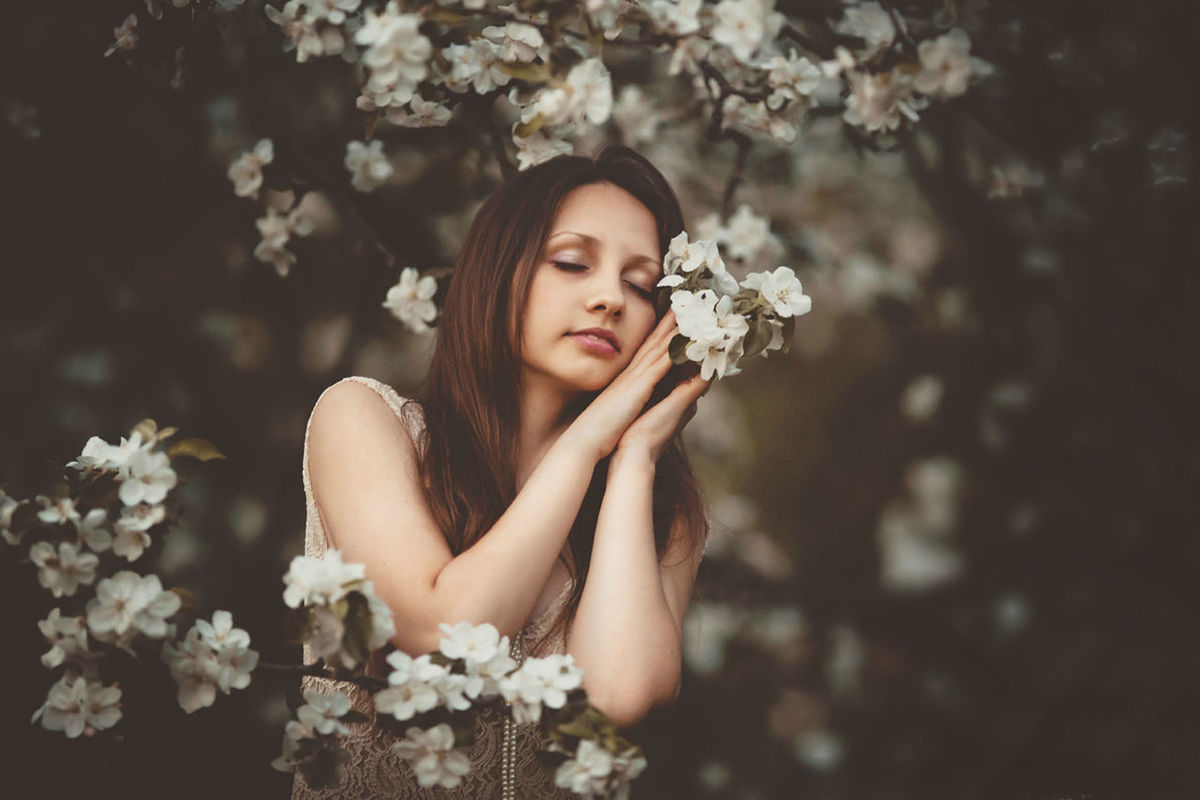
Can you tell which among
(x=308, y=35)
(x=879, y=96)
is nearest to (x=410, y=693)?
(x=879, y=96)

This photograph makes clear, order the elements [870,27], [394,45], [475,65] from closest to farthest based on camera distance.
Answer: [394,45] < [870,27] < [475,65]

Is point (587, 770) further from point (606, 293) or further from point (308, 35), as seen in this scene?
point (308, 35)

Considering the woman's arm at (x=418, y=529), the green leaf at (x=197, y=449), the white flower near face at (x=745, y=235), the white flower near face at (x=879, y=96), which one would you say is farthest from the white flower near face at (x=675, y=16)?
the white flower near face at (x=745, y=235)

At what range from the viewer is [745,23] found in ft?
3.88

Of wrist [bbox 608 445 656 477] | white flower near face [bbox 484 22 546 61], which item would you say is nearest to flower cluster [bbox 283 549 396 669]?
wrist [bbox 608 445 656 477]

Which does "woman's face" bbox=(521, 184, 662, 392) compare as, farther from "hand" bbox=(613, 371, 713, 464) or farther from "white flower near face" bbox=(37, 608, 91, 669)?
"white flower near face" bbox=(37, 608, 91, 669)

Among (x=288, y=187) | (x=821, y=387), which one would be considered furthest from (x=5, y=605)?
(x=821, y=387)

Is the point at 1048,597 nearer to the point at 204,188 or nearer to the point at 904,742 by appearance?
the point at 904,742

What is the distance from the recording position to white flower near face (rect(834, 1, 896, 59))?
131 cm

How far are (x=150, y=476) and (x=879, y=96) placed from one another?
858 mm

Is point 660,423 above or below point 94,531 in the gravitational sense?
below

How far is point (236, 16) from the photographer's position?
179 centimetres

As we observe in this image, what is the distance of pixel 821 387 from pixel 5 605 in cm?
178

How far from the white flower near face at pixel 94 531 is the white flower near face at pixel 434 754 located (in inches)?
13.6
